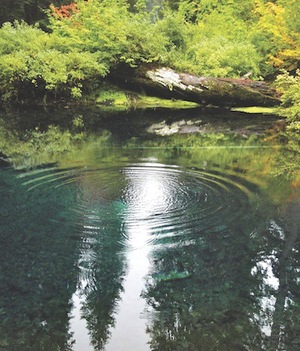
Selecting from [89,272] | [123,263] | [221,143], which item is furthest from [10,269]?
[221,143]

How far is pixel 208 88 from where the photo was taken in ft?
46.4

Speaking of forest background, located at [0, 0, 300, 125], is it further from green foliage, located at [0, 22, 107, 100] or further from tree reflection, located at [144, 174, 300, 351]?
tree reflection, located at [144, 174, 300, 351]

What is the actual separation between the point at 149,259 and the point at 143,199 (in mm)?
1580

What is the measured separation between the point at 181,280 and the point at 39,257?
1.36 metres

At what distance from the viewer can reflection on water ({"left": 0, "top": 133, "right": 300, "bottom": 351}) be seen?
277 cm

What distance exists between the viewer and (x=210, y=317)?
2924mm

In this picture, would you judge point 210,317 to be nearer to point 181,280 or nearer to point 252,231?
point 181,280

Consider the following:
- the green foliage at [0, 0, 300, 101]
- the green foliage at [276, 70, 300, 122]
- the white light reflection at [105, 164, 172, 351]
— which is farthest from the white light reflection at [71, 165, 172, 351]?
the green foliage at [0, 0, 300, 101]

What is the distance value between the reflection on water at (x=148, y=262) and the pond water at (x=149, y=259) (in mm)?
11

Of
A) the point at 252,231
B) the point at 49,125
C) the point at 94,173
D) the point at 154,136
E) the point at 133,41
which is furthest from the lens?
the point at 133,41

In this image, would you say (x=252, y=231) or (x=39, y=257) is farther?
(x=252, y=231)

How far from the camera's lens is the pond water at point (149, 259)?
2771mm

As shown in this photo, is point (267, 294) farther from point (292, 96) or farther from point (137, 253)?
point (292, 96)

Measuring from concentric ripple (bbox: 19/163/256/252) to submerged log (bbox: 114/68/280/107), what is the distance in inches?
315
